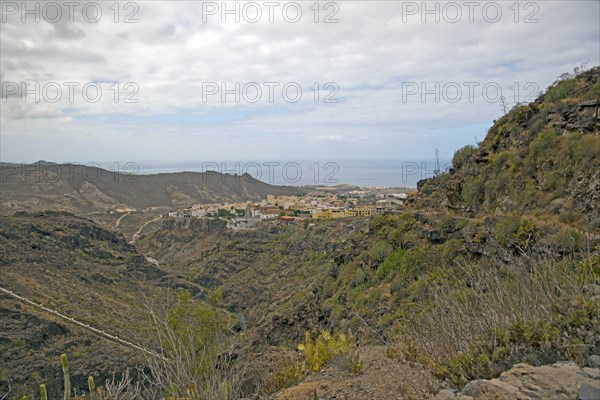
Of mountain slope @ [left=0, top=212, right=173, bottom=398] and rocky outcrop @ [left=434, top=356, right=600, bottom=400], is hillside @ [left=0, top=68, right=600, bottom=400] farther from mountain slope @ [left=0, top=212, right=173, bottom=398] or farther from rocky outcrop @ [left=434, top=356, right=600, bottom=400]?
mountain slope @ [left=0, top=212, right=173, bottom=398]

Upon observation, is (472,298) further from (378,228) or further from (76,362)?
(76,362)

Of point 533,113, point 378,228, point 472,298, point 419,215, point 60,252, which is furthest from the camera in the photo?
point 60,252

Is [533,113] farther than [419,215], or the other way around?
[419,215]

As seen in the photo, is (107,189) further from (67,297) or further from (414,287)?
(414,287)

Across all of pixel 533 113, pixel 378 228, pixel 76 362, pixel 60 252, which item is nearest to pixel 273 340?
pixel 378 228

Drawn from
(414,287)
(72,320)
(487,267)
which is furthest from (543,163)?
(72,320)

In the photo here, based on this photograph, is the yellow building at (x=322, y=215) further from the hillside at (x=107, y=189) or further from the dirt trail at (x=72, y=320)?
the hillside at (x=107, y=189)

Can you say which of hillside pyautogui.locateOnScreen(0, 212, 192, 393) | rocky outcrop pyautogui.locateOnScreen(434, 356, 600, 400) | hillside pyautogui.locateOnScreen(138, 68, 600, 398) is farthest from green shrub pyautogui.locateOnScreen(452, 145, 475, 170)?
rocky outcrop pyautogui.locateOnScreen(434, 356, 600, 400)
